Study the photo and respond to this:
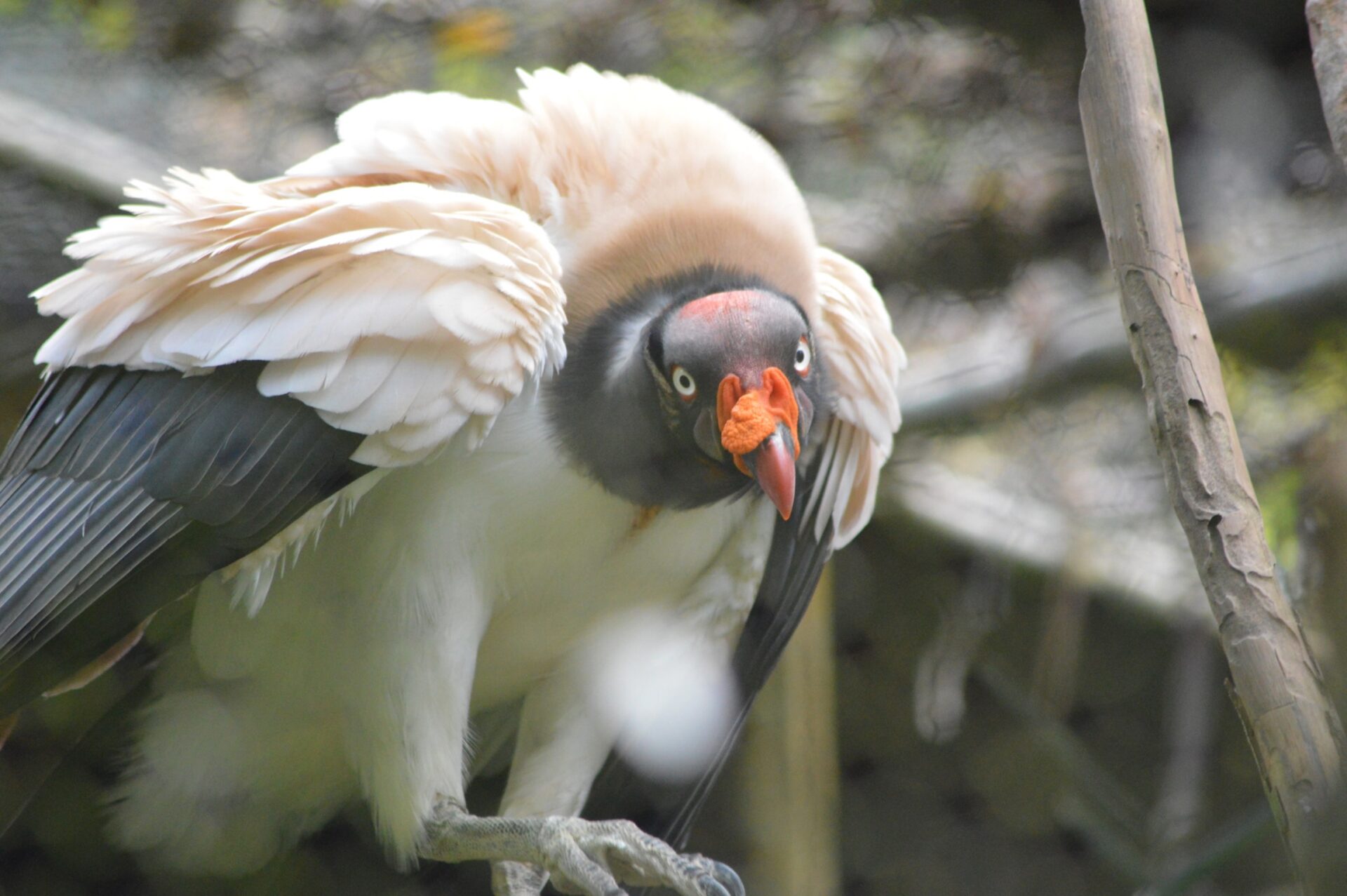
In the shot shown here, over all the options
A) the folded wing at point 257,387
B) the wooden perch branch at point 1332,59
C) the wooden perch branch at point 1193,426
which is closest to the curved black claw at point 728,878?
the folded wing at point 257,387

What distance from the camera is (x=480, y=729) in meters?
2.07

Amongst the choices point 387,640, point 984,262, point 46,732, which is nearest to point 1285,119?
point 984,262

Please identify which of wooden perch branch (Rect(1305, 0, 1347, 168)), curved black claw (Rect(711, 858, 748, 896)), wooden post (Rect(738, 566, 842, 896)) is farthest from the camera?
wooden post (Rect(738, 566, 842, 896))

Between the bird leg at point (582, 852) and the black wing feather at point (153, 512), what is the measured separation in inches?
16.5

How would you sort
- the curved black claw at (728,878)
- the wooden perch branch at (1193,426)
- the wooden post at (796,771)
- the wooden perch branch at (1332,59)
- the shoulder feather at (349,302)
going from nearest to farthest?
the wooden perch branch at (1193,426) → the wooden perch branch at (1332,59) → the shoulder feather at (349,302) → the curved black claw at (728,878) → the wooden post at (796,771)

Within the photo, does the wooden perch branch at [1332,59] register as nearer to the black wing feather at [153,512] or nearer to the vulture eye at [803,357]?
the vulture eye at [803,357]

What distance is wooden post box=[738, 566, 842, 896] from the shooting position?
213 cm

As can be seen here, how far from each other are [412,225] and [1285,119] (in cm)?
149

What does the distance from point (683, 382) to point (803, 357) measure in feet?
0.50

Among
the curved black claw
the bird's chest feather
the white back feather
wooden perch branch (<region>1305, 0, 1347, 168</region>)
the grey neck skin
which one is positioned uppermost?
wooden perch branch (<region>1305, 0, 1347, 168</region>)

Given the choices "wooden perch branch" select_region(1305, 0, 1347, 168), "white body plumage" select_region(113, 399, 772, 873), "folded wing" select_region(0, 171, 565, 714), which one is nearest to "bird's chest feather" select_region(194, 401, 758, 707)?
"white body plumage" select_region(113, 399, 772, 873)

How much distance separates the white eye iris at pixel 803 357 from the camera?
159 cm

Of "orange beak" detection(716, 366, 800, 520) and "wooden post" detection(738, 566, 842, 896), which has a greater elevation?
"orange beak" detection(716, 366, 800, 520)

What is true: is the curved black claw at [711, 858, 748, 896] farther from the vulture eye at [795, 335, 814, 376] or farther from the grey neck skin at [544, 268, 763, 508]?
the vulture eye at [795, 335, 814, 376]
